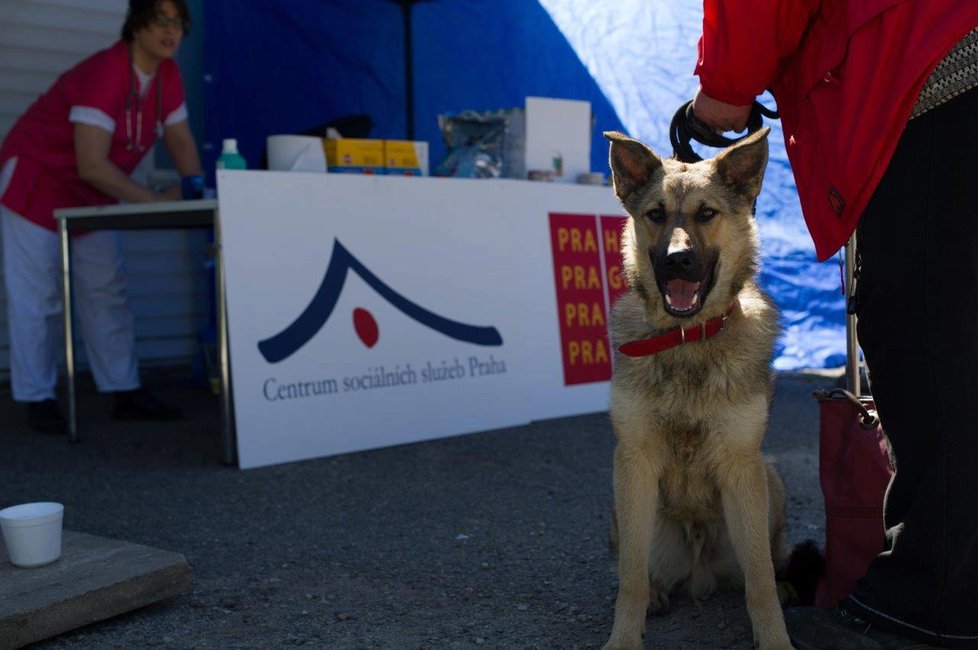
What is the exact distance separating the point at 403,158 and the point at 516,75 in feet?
8.35

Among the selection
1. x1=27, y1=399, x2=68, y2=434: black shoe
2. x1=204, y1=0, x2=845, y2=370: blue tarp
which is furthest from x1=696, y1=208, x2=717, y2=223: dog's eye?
x1=204, y1=0, x2=845, y2=370: blue tarp

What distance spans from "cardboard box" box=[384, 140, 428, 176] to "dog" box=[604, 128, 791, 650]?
9.73 feet

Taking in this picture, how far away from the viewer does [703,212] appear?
9.53ft

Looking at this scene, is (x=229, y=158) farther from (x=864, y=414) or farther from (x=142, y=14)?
(x=864, y=414)

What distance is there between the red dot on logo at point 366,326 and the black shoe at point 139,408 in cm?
162

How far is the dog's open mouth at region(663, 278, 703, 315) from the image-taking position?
2.80 metres

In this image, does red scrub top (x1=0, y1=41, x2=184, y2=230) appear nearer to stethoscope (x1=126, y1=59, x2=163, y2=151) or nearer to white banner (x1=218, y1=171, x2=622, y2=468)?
stethoscope (x1=126, y1=59, x2=163, y2=151)

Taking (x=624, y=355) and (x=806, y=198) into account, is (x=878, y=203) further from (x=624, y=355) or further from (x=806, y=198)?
(x=624, y=355)

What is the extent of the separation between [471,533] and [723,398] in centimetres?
165

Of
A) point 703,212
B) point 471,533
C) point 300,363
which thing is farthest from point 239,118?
point 703,212

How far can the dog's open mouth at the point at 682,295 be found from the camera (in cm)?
280

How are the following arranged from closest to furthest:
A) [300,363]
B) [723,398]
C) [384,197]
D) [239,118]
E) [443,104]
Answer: [723,398]
[300,363]
[384,197]
[239,118]
[443,104]

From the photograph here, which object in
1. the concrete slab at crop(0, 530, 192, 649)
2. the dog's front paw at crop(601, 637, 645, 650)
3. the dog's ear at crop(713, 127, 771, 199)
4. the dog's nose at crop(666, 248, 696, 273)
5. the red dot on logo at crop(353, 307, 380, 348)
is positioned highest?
the dog's ear at crop(713, 127, 771, 199)

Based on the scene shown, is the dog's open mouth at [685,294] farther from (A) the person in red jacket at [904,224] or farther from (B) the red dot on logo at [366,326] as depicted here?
(B) the red dot on logo at [366,326]
